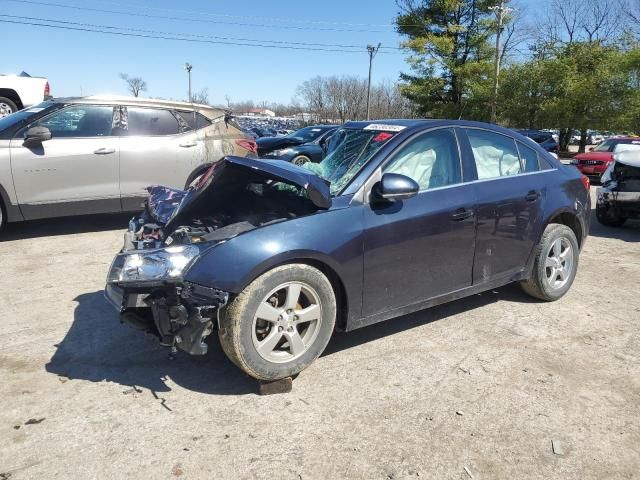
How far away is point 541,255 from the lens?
4574mm

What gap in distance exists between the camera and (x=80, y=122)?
6.84 meters

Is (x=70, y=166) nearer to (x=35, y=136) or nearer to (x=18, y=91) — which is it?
(x=35, y=136)

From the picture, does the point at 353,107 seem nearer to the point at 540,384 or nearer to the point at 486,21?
the point at 486,21

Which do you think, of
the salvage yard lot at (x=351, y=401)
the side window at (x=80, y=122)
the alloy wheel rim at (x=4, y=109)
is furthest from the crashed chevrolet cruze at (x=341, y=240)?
the alloy wheel rim at (x=4, y=109)

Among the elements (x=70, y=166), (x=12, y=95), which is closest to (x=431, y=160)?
(x=70, y=166)

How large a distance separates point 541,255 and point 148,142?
5186 millimetres

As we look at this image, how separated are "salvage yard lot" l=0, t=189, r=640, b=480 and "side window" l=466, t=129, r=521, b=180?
3.97 ft

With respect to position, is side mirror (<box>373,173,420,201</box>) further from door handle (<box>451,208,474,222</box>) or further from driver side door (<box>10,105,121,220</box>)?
driver side door (<box>10,105,121,220</box>)

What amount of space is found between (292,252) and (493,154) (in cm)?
216

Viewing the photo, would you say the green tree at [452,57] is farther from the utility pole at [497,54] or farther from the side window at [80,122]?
the side window at [80,122]

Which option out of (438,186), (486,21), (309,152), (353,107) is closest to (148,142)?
(309,152)

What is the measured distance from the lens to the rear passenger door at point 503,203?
409 cm

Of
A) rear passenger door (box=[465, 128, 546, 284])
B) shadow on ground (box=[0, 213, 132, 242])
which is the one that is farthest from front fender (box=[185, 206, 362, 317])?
shadow on ground (box=[0, 213, 132, 242])

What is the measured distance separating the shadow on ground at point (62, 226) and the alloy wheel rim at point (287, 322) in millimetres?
4981
